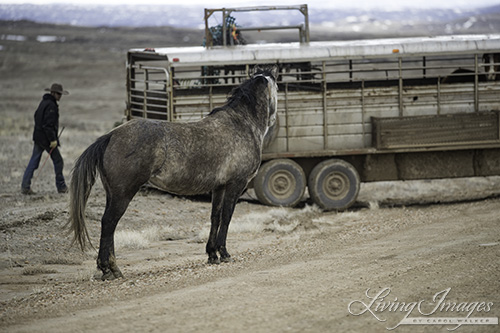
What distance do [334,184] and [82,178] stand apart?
7.36m

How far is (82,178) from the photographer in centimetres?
768

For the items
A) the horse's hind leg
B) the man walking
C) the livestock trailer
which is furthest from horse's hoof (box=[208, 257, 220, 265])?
the man walking

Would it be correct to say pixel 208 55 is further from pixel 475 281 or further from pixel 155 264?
pixel 475 281

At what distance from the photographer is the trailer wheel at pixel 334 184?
46.0 feet

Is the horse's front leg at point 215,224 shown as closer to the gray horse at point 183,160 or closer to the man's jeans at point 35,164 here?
the gray horse at point 183,160

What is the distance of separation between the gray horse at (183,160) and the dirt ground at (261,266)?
506mm

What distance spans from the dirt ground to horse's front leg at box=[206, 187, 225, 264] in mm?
167

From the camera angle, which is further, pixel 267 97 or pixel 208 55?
pixel 208 55

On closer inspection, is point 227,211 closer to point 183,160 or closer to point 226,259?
point 226,259

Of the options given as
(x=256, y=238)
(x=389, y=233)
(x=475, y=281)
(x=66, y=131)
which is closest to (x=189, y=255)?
(x=256, y=238)

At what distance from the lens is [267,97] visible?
899cm

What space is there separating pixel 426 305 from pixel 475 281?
1027mm

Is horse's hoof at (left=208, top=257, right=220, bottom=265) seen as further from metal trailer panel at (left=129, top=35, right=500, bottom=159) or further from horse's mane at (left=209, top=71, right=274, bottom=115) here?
metal trailer panel at (left=129, top=35, right=500, bottom=159)

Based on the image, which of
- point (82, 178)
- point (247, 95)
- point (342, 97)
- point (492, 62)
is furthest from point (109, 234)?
point (492, 62)
